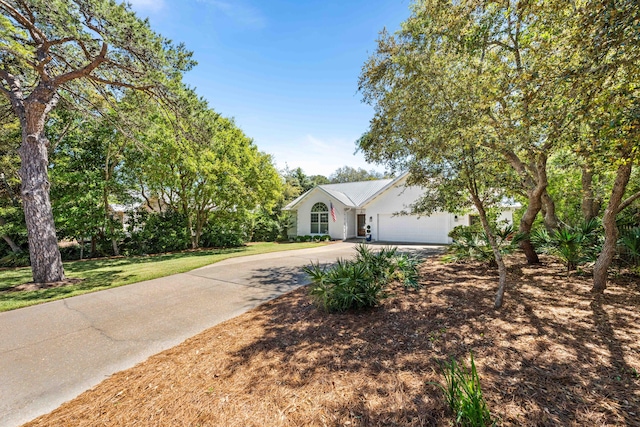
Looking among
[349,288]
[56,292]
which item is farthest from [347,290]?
[56,292]

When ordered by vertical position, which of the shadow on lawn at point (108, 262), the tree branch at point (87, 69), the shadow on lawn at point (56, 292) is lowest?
the shadow on lawn at point (56, 292)

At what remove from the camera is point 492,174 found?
4.97m

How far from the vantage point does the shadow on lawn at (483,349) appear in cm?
227

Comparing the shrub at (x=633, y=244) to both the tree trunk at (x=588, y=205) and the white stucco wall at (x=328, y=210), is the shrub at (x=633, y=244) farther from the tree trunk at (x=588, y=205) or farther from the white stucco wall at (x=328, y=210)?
the white stucco wall at (x=328, y=210)

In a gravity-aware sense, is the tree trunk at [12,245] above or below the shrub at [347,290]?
above

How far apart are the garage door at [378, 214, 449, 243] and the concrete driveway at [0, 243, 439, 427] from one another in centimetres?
1291

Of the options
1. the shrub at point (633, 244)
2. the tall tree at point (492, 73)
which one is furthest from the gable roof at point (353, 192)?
the shrub at point (633, 244)

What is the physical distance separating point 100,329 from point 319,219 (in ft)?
59.9

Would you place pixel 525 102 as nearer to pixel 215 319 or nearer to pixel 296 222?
pixel 215 319

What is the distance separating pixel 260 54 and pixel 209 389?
36.1ft

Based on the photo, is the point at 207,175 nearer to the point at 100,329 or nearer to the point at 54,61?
the point at 54,61

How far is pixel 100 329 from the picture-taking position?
444cm

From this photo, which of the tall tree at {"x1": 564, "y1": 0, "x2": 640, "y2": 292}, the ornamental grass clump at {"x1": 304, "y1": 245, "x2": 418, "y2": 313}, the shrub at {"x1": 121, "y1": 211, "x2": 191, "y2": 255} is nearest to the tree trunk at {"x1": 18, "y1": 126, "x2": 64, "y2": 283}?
the ornamental grass clump at {"x1": 304, "y1": 245, "x2": 418, "y2": 313}

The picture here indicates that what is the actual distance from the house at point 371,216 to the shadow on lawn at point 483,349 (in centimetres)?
1229
